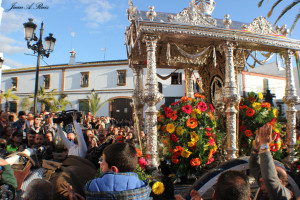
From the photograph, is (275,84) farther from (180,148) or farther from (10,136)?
(10,136)

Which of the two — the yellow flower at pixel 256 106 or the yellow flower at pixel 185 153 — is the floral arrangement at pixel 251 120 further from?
the yellow flower at pixel 185 153

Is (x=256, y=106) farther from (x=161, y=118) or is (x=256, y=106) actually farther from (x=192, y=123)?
(x=161, y=118)

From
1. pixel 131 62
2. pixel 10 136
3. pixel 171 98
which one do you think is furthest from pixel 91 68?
pixel 10 136

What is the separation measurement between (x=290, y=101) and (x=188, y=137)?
348cm

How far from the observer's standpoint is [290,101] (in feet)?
21.9

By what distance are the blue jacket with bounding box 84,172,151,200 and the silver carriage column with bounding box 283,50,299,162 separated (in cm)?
598

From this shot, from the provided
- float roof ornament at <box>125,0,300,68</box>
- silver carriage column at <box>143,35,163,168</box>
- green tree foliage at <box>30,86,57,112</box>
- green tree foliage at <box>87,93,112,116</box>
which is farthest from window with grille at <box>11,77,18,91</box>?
silver carriage column at <box>143,35,163,168</box>

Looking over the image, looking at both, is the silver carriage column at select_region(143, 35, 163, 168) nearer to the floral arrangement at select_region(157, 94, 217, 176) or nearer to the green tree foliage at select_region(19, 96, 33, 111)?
the floral arrangement at select_region(157, 94, 217, 176)

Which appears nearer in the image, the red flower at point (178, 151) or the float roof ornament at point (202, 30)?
the red flower at point (178, 151)

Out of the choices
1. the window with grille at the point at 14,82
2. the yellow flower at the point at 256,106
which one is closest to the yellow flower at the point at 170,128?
the yellow flower at the point at 256,106

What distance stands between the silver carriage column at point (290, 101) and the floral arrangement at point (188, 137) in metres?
2.52

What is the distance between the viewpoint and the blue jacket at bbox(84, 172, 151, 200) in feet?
6.24

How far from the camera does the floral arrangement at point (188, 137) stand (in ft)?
16.8

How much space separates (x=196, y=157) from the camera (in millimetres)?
5164
